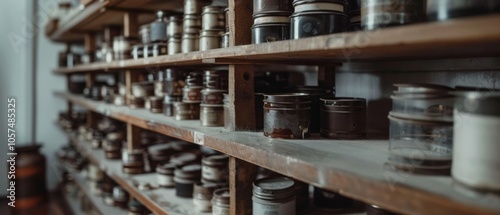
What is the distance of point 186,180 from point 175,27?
63 cm

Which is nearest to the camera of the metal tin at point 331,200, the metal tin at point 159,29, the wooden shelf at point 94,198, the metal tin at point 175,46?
the metal tin at point 331,200

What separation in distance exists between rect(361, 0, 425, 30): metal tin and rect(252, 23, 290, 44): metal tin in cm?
32

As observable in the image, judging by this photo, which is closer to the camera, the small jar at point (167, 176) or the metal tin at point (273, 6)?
the metal tin at point (273, 6)

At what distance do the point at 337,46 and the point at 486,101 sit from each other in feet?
0.87

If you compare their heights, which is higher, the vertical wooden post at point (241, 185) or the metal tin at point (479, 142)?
the metal tin at point (479, 142)

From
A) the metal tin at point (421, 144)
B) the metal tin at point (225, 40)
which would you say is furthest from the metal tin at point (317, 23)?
the metal tin at point (225, 40)

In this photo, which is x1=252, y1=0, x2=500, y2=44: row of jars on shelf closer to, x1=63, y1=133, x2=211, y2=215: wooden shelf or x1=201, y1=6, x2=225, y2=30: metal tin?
x1=201, y1=6, x2=225, y2=30: metal tin

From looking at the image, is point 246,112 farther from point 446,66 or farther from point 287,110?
point 446,66

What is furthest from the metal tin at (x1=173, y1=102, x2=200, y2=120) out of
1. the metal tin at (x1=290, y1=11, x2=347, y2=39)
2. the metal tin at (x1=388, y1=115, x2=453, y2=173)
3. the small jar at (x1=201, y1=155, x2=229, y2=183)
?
the metal tin at (x1=388, y1=115, x2=453, y2=173)

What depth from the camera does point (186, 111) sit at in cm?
159

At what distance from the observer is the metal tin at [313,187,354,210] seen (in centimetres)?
125

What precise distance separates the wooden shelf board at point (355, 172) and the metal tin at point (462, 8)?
276mm

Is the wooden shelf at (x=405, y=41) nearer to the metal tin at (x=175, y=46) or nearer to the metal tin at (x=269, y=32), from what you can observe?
the metal tin at (x=269, y=32)

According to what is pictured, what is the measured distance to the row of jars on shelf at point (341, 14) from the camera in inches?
25.4
